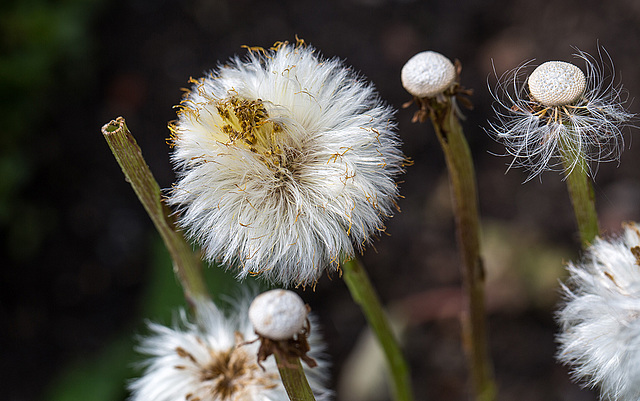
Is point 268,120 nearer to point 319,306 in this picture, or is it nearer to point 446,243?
point 319,306

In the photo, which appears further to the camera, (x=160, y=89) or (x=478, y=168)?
(x=160, y=89)

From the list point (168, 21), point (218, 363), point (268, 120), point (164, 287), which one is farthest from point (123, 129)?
point (168, 21)

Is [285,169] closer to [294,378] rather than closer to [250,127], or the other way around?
[250,127]

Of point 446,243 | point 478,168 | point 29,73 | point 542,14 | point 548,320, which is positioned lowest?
point 548,320

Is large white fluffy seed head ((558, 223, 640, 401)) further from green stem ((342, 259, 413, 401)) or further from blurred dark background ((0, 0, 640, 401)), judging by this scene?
blurred dark background ((0, 0, 640, 401))

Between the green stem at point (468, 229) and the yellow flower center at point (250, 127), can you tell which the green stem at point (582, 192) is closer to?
the green stem at point (468, 229)

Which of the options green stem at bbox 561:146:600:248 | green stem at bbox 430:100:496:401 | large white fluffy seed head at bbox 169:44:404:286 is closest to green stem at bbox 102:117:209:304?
large white fluffy seed head at bbox 169:44:404:286

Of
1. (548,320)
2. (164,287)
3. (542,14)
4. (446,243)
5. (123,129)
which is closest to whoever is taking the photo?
(123,129)
